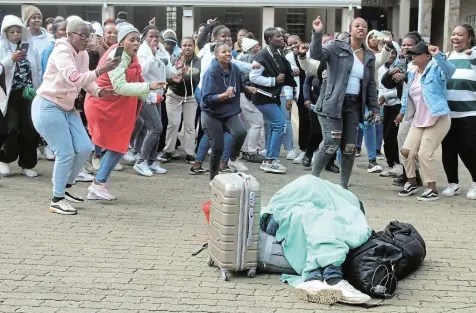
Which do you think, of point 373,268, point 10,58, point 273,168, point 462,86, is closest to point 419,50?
point 462,86

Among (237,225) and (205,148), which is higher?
(237,225)

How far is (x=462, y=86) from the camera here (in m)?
7.88

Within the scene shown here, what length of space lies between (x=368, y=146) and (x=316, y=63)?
8.52ft

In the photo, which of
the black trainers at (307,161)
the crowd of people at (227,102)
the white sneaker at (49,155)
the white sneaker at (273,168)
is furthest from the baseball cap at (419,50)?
the white sneaker at (49,155)

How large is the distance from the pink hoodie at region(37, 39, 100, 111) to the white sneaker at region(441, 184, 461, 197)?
13.8ft

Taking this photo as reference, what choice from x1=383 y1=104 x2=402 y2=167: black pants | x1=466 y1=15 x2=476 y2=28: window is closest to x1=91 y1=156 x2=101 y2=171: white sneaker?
x1=383 y1=104 x2=402 y2=167: black pants

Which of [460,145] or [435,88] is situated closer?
[435,88]

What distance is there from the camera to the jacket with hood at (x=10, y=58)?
8.38 m

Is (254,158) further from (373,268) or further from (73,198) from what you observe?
(373,268)

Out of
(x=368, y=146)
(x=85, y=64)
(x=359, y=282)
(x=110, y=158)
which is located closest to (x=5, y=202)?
(x=110, y=158)

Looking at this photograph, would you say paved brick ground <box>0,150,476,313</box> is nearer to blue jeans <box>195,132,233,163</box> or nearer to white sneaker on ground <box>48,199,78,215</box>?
white sneaker on ground <box>48,199,78,215</box>

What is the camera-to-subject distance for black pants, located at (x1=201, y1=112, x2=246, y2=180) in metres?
8.34

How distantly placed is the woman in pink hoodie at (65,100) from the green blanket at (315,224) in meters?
2.29

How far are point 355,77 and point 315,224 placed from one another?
292 cm
